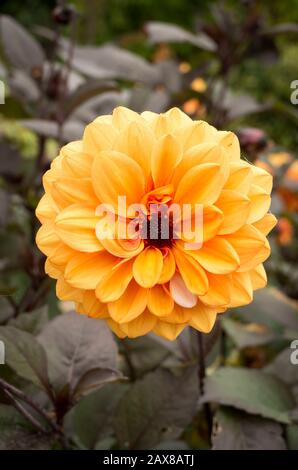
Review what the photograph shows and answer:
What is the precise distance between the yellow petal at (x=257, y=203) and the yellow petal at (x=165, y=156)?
9cm

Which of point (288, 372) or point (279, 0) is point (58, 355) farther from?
point (279, 0)

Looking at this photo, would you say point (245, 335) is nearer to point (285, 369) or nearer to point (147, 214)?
point (285, 369)

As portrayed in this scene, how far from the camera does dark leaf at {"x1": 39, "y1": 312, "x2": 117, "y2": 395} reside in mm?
886

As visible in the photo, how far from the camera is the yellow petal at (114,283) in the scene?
667 mm

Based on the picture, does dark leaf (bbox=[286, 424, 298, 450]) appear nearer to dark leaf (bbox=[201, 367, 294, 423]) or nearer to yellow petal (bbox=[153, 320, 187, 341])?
dark leaf (bbox=[201, 367, 294, 423])

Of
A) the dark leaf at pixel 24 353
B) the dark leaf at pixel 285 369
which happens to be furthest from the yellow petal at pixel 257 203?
the dark leaf at pixel 285 369

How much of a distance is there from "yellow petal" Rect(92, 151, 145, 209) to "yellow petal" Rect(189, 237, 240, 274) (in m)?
0.10

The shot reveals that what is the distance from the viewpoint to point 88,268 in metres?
0.69

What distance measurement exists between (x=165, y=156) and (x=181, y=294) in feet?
0.48

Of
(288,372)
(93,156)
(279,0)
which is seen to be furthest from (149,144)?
(279,0)

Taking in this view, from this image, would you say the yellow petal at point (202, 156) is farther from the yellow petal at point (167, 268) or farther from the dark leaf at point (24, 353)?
the dark leaf at point (24, 353)

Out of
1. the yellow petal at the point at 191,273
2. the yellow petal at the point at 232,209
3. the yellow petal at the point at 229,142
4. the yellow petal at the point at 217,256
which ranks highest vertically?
the yellow petal at the point at 229,142

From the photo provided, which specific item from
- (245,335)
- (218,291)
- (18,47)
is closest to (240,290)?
(218,291)
